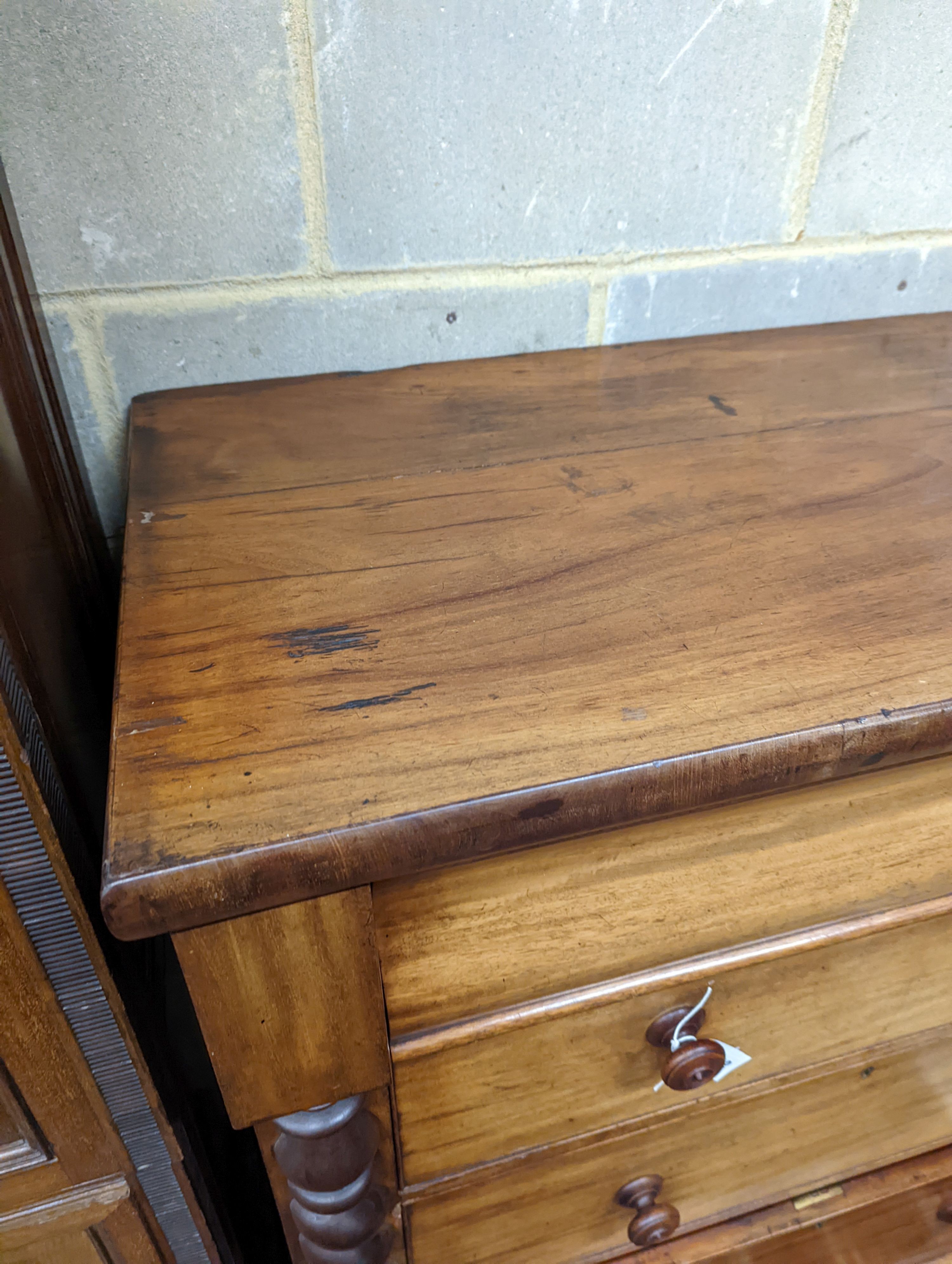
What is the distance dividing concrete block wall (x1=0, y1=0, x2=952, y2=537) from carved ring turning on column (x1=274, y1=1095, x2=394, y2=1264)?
518mm

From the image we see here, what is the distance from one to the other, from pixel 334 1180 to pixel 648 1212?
0.99 feet

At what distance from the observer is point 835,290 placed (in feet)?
2.72

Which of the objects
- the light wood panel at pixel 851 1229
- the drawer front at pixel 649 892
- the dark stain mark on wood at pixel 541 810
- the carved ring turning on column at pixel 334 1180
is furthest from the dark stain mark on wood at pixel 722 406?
the light wood panel at pixel 851 1229

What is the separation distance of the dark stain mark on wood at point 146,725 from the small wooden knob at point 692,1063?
351mm

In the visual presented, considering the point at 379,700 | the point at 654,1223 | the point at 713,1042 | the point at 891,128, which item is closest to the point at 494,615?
the point at 379,700

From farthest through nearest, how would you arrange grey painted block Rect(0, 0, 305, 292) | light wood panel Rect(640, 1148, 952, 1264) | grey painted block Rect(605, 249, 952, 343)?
grey painted block Rect(605, 249, 952, 343)
light wood panel Rect(640, 1148, 952, 1264)
grey painted block Rect(0, 0, 305, 292)

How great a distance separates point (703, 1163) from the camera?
0.62 meters

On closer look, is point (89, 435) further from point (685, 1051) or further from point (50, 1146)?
point (685, 1051)

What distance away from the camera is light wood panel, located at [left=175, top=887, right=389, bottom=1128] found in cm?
36

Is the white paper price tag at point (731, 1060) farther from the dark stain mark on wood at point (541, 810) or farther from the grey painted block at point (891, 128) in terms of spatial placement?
the grey painted block at point (891, 128)

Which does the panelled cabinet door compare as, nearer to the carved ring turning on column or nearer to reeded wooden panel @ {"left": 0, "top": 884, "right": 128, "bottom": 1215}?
reeded wooden panel @ {"left": 0, "top": 884, "right": 128, "bottom": 1215}

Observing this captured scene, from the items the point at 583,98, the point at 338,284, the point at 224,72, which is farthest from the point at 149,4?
the point at 583,98

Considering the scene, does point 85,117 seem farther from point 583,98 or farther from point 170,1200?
point 170,1200

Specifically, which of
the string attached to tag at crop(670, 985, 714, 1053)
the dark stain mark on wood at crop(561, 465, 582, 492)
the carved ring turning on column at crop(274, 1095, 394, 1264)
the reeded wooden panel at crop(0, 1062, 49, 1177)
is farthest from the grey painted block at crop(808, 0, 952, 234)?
the reeded wooden panel at crop(0, 1062, 49, 1177)
